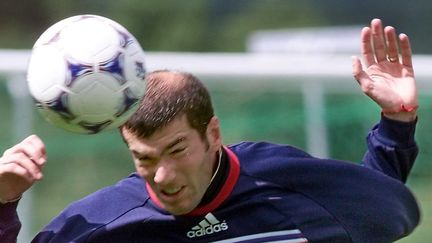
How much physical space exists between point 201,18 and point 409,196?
13.5 meters

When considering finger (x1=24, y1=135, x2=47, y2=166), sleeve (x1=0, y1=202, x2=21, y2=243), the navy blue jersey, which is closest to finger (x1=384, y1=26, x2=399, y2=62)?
the navy blue jersey

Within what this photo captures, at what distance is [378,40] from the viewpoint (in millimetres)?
4719

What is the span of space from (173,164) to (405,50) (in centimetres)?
99

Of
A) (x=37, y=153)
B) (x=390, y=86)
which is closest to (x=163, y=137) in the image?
(x=37, y=153)

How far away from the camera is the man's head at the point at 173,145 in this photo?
438cm

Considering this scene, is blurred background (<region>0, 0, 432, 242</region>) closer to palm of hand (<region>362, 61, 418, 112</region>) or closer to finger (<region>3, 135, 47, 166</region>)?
palm of hand (<region>362, 61, 418, 112</region>)

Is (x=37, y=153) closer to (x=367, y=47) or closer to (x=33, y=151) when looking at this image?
(x=33, y=151)

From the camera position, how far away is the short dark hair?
14.5 feet

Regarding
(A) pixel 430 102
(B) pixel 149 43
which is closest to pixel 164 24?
(B) pixel 149 43

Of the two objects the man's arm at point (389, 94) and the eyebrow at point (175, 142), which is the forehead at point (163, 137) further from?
the man's arm at point (389, 94)

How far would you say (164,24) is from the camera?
17.8 metres

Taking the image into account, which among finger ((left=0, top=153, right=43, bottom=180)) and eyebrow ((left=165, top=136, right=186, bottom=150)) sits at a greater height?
finger ((left=0, top=153, right=43, bottom=180))

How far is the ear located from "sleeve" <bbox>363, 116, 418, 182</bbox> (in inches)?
23.1

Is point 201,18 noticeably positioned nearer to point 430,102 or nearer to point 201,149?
point 430,102
